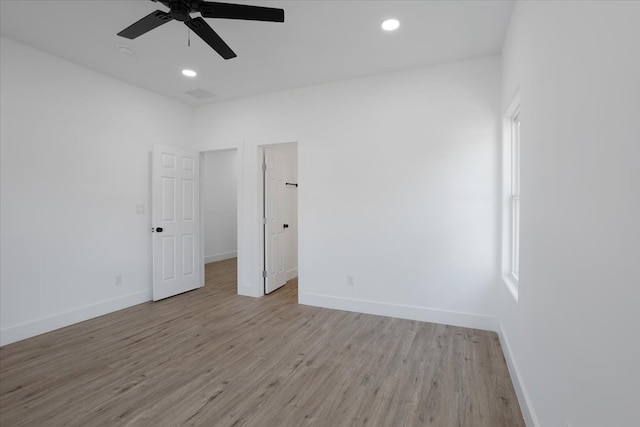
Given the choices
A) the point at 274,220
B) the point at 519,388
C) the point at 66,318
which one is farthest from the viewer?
the point at 274,220

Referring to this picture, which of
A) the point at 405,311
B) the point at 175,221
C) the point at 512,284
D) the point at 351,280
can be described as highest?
the point at 175,221

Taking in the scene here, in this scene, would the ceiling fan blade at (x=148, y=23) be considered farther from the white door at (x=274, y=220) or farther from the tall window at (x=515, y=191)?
the tall window at (x=515, y=191)

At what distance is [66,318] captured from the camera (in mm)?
3393

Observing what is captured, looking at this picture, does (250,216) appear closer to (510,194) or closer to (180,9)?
(180,9)

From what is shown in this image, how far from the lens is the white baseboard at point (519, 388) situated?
1744 mm

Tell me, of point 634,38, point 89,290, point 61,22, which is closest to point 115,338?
point 89,290

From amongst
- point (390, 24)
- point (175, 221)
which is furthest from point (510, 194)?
point (175, 221)

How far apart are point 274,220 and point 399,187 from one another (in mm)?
2024

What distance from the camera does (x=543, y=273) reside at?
1.59 metres

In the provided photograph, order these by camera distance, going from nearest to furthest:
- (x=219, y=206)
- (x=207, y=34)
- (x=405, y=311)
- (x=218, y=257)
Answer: (x=207, y=34) < (x=405, y=311) < (x=218, y=257) < (x=219, y=206)

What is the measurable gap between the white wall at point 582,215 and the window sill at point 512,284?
19.4 inches

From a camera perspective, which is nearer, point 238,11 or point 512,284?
point 238,11

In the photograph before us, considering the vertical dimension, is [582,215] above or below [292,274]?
above

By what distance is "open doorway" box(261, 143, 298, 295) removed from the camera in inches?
178
